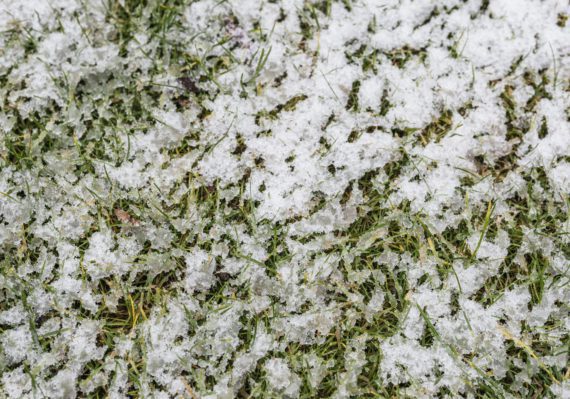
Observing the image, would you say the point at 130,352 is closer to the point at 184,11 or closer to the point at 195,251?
the point at 195,251

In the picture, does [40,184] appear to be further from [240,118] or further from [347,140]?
[347,140]

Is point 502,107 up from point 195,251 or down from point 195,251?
up

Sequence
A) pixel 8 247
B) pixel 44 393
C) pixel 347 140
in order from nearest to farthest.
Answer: pixel 44 393, pixel 8 247, pixel 347 140

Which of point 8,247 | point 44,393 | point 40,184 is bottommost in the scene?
point 44,393

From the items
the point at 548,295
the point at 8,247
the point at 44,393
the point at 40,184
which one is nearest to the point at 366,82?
the point at 548,295

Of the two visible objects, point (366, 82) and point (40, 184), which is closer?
point (40, 184)

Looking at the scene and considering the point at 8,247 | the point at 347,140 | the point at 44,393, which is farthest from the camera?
the point at 347,140

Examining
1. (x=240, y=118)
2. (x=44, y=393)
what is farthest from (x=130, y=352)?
(x=240, y=118)
